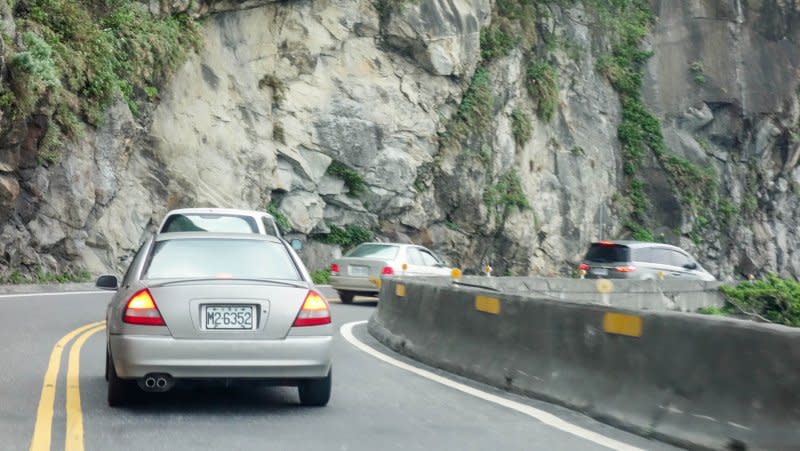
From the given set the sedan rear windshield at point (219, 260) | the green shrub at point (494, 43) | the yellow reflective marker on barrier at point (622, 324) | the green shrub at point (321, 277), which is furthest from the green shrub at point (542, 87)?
the yellow reflective marker on barrier at point (622, 324)

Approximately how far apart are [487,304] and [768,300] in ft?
62.9

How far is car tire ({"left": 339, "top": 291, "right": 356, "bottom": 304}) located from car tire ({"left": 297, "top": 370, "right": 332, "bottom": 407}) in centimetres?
1502

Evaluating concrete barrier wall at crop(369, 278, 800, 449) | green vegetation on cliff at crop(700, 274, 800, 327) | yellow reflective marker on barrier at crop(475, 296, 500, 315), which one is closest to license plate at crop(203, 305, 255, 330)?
concrete barrier wall at crop(369, 278, 800, 449)

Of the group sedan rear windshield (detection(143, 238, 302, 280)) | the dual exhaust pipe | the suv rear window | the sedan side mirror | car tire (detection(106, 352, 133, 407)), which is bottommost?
car tire (detection(106, 352, 133, 407))

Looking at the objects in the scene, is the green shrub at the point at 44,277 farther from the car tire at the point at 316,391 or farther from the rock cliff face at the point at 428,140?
the car tire at the point at 316,391

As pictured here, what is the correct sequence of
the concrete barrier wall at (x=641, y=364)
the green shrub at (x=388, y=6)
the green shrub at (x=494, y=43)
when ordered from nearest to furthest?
the concrete barrier wall at (x=641, y=364) < the green shrub at (x=388, y=6) < the green shrub at (x=494, y=43)

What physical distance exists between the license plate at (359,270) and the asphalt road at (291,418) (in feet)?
39.2

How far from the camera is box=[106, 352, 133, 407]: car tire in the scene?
8.16 meters

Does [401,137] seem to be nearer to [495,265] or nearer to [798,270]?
[495,265]

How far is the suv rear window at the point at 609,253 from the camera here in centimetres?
2777

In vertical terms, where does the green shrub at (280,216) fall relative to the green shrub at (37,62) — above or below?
below

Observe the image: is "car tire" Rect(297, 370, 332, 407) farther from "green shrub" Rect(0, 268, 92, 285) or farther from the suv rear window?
the suv rear window

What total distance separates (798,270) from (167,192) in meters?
37.3

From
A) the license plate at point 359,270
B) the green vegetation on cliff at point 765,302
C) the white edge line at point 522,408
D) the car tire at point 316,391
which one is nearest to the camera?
the white edge line at point 522,408
